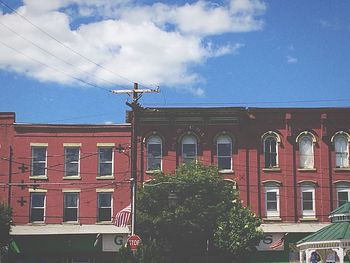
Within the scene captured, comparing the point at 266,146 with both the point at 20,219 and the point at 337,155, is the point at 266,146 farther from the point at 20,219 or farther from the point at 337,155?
the point at 20,219

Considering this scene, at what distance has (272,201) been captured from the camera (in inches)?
1719

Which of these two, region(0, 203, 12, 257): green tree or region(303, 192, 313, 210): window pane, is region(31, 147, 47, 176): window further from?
region(303, 192, 313, 210): window pane

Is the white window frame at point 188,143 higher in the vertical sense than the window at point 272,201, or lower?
higher

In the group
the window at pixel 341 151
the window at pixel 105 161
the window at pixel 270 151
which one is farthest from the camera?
the window at pixel 341 151

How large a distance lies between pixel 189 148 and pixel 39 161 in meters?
10.3

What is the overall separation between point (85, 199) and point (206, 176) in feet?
30.9

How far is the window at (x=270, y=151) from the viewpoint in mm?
44156

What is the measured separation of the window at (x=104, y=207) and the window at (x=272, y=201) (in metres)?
10.7

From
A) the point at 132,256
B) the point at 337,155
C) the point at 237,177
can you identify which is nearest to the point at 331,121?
the point at 337,155

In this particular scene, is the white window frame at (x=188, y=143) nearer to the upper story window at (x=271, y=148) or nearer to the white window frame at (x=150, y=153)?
the white window frame at (x=150, y=153)

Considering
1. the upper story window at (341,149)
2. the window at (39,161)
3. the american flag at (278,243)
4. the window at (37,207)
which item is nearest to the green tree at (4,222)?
the window at (37,207)

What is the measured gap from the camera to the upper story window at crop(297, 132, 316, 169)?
44219mm

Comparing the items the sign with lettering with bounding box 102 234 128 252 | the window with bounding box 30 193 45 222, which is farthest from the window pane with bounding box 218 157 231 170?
the window with bounding box 30 193 45 222

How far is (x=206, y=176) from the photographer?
38.8m
